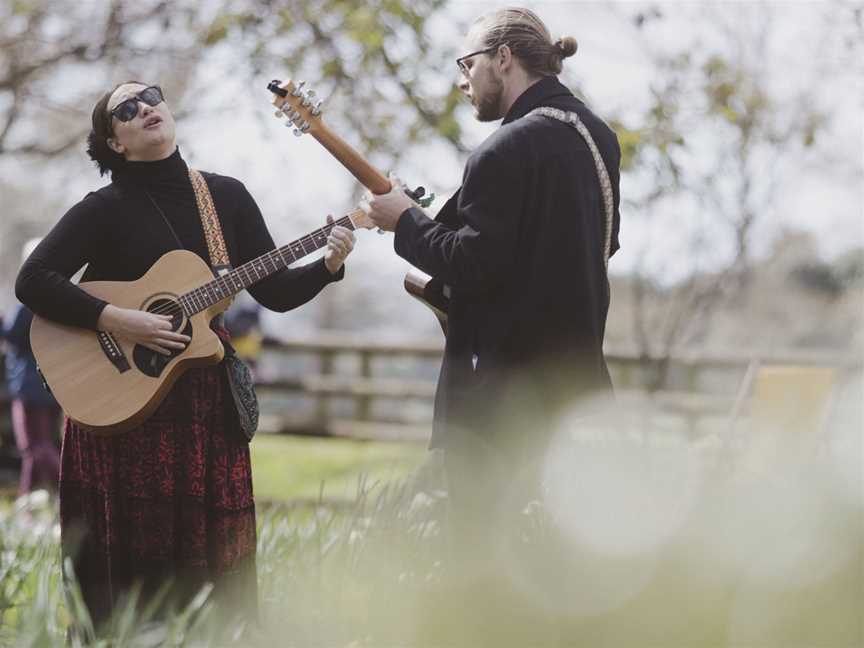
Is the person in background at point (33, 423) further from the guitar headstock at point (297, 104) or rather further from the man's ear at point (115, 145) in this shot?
the guitar headstock at point (297, 104)

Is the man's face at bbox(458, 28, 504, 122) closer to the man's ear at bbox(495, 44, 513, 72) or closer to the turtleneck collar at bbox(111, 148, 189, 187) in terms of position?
the man's ear at bbox(495, 44, 513, 72)

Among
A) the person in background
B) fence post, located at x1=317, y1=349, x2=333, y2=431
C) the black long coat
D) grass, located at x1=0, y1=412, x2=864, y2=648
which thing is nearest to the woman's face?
the black long coat

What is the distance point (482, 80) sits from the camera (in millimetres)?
2939

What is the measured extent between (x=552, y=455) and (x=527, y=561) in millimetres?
354

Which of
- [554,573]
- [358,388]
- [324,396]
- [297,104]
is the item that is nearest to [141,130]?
[297,104]

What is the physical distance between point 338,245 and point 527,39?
78cm

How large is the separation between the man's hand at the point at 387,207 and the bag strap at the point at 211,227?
19.9 inches

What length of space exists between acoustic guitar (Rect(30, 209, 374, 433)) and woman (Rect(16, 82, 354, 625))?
0.05 meters

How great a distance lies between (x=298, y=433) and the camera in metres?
12.8

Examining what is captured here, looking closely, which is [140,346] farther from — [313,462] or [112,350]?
[313,462]

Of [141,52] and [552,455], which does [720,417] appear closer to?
[141,52]

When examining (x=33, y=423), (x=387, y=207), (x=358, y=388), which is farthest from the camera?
(x=358, y=388)

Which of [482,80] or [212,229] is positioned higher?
[482,80]

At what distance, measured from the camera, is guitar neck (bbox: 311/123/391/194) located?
3021 millimetres
